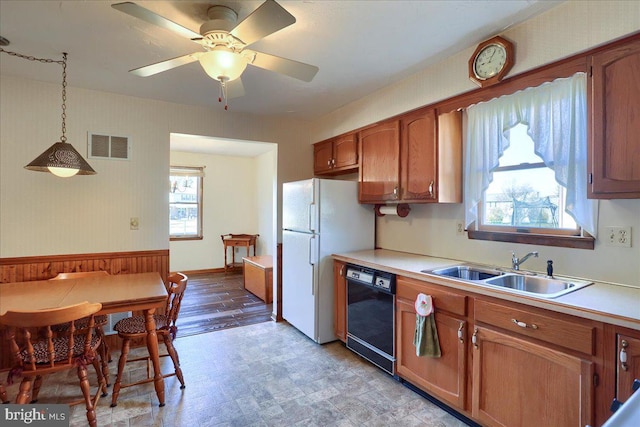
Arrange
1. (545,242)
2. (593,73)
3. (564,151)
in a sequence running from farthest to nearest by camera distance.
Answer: (545,242), (564,151), (593,73)

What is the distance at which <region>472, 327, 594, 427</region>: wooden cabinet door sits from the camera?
1.48 m

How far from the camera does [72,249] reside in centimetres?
296

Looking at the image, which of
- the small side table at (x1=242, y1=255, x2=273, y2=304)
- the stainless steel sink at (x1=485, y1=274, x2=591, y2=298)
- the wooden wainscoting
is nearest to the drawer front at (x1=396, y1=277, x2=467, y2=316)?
the stainless steel sink at (x1=485, y1=274, x2=591, y2=298)

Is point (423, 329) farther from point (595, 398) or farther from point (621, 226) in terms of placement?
point (621, 226)

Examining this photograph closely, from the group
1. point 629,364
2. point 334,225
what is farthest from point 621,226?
point 334,225

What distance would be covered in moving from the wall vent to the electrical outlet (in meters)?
3.83

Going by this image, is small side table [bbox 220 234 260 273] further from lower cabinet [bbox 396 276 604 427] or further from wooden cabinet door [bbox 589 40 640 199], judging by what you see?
wooden cabinet door [bbox 589 40 640 199]

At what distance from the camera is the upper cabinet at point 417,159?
2545 millimetres

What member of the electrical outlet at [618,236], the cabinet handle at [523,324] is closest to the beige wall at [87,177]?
the cabinet handle at [523,324]

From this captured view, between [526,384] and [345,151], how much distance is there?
8.50 ft

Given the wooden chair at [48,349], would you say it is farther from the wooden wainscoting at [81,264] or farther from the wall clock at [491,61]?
the wall clock at [491,61]

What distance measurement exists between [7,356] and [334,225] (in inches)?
117

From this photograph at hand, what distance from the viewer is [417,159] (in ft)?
8.80

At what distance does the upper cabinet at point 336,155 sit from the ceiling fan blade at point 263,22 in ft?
6.51
